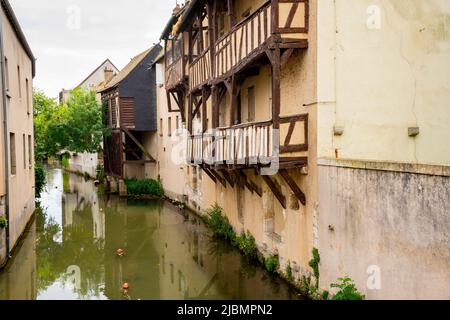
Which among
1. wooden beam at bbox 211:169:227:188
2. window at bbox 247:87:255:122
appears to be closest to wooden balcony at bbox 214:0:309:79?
window at bbox 247:87:255:122

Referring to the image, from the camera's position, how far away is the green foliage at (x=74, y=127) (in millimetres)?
32156

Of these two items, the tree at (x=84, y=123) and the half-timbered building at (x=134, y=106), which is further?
the tree at (x=84, y=123)

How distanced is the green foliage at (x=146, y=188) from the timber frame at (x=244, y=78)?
10201 millimetres

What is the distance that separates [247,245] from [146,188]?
15481 mm

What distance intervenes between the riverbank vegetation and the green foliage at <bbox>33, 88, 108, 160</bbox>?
636 inches

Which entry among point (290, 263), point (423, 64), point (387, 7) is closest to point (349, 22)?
point (387, 7)

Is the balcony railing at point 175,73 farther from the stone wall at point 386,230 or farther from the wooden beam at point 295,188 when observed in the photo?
the stone wall at point 386,230

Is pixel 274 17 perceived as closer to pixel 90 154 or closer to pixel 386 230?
pixel 386 230

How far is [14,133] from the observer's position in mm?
16141

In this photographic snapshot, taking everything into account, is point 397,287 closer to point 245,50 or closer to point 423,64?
point 423,64

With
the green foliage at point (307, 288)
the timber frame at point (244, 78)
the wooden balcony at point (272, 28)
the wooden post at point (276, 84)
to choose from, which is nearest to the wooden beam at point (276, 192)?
the timber frame at point (244, 78)

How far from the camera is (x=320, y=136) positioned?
9.93m

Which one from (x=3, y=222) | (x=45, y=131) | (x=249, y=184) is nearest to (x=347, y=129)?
(x=249, y=184)

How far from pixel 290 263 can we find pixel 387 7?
6.05 meters
